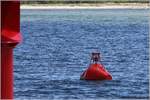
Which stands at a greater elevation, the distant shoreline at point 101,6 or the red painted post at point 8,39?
the red painted post at point 8,39

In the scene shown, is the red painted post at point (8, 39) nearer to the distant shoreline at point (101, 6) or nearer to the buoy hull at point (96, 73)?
the buoy hull at point (96, 73)

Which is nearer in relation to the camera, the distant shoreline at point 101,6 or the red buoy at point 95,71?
the red buoy at point 95,71

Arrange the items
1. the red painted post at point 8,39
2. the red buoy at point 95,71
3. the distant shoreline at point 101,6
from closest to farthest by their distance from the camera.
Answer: the red painted post at point 8,39, the red buoy at point 95,71, the distant shoreline at point 101,6

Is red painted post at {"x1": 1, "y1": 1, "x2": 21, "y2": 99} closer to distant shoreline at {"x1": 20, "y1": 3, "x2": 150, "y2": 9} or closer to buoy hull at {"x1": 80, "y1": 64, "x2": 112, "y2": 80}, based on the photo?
buoy hull at {"x1": 80, "y1": 64, "x2": 112, "y2": 80}

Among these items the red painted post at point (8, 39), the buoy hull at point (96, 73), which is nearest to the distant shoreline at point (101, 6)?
the buoy hull at point (96, 73)

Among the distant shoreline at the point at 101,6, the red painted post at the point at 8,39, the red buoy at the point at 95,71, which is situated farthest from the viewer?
the distant shoreline at the point at 101,6

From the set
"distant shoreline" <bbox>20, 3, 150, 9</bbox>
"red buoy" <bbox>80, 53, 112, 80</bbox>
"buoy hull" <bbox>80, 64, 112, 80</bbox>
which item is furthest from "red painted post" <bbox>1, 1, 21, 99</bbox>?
"distant shoreline" <bbox>20, 3, 150, 9</bbox>

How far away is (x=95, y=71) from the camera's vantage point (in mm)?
17188

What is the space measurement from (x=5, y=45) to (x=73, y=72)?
1856cm

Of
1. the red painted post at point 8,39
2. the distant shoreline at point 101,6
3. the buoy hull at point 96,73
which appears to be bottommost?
the distant shoreline at point 101,6

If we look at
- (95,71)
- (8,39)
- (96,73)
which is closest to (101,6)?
(96,73)

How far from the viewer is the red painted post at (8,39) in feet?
8.87

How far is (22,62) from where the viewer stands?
84.5 ft

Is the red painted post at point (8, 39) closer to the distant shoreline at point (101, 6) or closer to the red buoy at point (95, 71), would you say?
the red buoy at point (95, 71)
